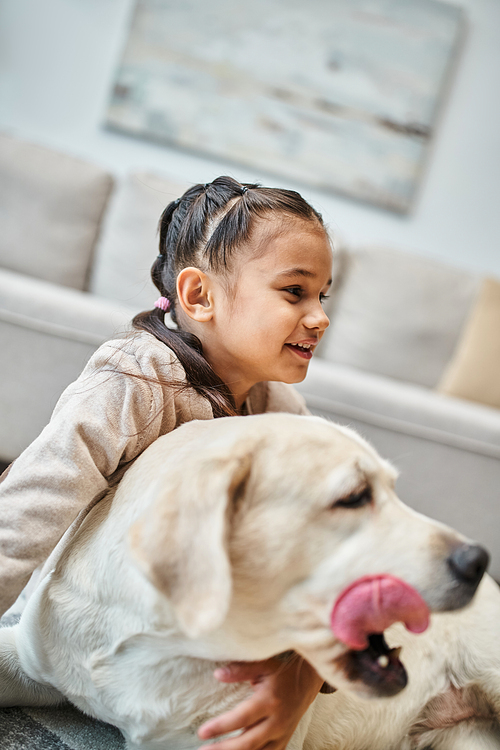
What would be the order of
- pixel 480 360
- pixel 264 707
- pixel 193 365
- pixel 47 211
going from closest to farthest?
pixel 264 707
pixel 193 365
pixel 480 360
pixel 47 211

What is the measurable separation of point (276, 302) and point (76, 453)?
0.46 metres

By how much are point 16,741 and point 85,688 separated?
0.14 meters

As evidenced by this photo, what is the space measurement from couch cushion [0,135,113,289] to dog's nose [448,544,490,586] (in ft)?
7.66

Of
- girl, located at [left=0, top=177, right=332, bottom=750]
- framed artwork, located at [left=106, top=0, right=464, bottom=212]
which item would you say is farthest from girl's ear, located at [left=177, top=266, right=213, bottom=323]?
framed artwork, located at [left=106, top=0, right=464, bottom=212]

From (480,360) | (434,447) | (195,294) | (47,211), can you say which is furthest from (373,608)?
(47,211)

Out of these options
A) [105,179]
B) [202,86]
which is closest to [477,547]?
[105,179]

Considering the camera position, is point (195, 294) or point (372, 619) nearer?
point (372, 619)

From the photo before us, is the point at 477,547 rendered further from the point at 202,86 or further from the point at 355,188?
the point at 202,86

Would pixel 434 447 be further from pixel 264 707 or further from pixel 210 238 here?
pixel 264 707

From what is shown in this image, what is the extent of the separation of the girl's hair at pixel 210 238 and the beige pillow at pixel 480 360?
58.7 inches

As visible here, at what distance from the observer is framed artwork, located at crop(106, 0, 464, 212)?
3205 millimetres

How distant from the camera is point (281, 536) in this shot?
28.1 inches

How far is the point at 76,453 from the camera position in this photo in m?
0.87

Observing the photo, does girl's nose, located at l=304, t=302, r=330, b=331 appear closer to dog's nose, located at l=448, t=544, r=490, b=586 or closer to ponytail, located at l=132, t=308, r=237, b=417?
ponytail, located at l=132, t=308, r=237, b=417
